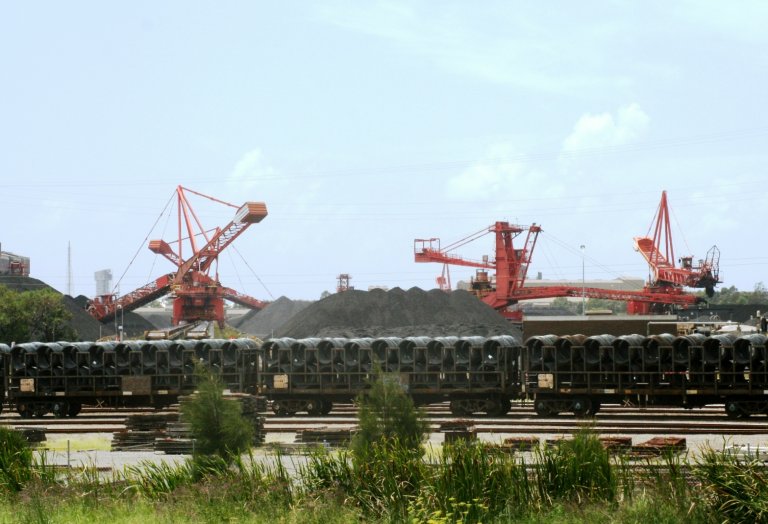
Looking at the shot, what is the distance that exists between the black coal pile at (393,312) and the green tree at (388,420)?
5536 cm

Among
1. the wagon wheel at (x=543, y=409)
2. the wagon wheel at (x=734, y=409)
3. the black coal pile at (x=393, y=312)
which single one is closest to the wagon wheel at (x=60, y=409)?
the wagon wheel at (x=543, y=409)

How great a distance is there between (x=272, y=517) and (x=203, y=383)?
12.5ft

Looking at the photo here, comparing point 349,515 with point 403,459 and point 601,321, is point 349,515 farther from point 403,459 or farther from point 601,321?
point 601,321

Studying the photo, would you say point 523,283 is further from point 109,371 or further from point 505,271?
point 109,371

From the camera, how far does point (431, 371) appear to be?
3444 cm

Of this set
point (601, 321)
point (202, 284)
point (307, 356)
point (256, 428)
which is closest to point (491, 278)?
point (202, 284)

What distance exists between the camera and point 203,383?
18.9 metres

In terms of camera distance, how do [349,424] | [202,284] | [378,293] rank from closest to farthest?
[349,424] < [378,293] < [202,284]

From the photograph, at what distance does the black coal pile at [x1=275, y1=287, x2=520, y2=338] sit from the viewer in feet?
251

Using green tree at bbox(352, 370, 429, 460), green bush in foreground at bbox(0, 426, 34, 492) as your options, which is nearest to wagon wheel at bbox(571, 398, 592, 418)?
green tree at bbox(352, 370, 429, 460)

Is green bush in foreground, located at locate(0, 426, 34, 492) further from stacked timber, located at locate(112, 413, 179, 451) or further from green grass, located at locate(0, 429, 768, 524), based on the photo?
stacked timber, located at locate(112, 413, 179, 451)

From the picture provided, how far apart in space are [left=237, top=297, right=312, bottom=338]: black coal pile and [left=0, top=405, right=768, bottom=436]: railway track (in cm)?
8139

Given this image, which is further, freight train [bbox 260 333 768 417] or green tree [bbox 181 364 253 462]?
freight train [bbox 260 333 768 417]

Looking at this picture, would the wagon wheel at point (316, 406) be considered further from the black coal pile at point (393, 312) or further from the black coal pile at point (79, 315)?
the black coal pile at point (79, 315)
